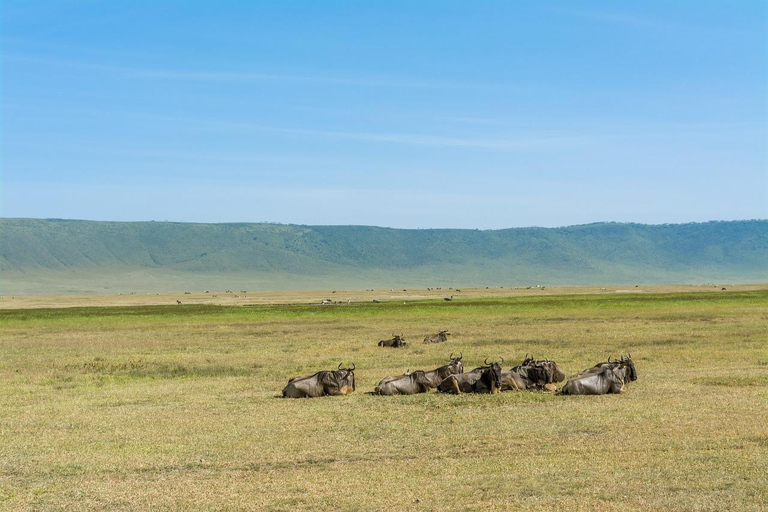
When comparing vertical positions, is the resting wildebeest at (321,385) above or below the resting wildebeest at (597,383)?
below

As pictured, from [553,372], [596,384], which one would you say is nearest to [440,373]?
[553,372]

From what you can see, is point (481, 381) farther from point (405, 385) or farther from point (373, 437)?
point (373, 437)

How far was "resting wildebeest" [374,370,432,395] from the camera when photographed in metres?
21.0

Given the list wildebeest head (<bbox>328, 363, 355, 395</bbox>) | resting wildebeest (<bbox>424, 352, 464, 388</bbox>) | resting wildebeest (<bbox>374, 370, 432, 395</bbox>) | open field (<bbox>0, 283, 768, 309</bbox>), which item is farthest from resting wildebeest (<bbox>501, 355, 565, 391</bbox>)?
open field (<bbox>0, 283, 768, 309</bbox>)

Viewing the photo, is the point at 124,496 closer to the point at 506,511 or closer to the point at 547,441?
the point at 506,511

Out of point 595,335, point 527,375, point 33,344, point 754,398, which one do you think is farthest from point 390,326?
point 754,398

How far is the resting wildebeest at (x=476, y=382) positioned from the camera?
20.8 m

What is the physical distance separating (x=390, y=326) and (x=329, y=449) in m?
33.5

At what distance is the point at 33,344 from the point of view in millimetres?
38750

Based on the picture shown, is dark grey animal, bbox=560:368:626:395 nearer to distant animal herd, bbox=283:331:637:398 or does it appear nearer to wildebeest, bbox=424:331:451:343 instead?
distant animal herd, bbox=283:331:637:398

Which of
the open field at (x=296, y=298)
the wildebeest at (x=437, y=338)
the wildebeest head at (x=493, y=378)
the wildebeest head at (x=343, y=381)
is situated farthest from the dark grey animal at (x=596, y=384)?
the open field at (x=296, y=298)

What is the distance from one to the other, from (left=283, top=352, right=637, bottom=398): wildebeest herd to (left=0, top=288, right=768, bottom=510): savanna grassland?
0.54 m

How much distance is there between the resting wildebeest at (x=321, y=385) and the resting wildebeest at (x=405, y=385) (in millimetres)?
828

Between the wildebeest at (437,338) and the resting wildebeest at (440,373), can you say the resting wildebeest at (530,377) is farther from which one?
the wildebeest at (437,338)
